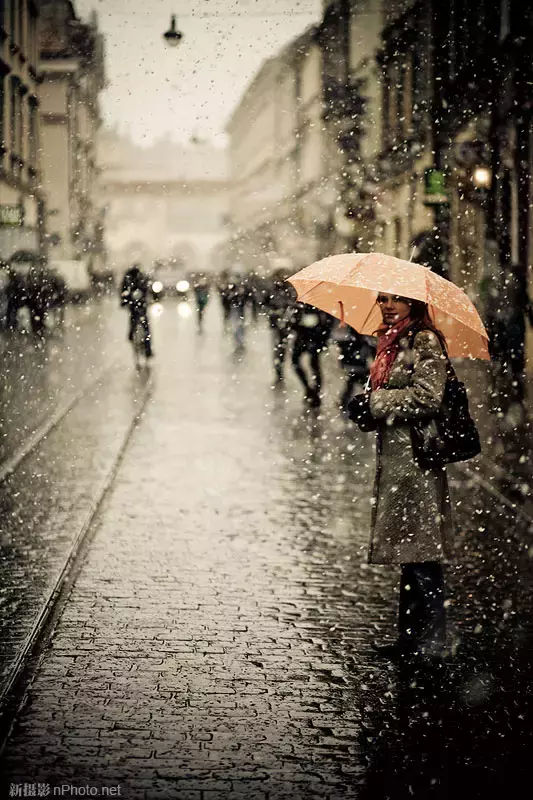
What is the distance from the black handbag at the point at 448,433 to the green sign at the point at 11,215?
98.9ft

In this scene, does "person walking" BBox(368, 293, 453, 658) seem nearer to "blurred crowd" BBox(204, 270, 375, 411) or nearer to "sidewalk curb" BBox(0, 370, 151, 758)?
"sidewalk curb" BBox(0, 370, 151, 758)

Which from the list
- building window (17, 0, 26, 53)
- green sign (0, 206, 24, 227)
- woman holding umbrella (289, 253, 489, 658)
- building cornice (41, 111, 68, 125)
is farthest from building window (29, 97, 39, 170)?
woman holding umbrella (289, 253, 489, 658)

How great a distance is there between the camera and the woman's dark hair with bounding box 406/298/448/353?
18.1 ft

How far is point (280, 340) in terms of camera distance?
21.1 m

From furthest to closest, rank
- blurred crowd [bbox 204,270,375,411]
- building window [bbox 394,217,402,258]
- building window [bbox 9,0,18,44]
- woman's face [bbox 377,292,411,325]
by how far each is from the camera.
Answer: building window [bbox 9,0,18,44], building window [bbox 394,217,402,258], blurred crowd [bbox 204,270,375,411], woman's face [bbox 377,292,411,325]

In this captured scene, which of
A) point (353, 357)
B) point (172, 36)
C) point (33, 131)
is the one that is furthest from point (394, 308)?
point (33, 131)

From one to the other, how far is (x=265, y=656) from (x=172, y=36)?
3086 cm

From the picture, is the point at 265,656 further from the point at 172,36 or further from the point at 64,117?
the point at 64,117

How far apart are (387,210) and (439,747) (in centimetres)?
3405

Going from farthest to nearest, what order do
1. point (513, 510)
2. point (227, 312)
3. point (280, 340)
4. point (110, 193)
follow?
point (110, 193), point (227, 312), point (280, 340), point (513, 510)

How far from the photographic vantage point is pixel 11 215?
35219 mm

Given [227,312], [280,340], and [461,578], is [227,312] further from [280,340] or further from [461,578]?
[461,578]

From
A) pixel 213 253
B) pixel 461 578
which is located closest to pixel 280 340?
pixel 461 578

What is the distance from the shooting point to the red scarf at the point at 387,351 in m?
5.55
